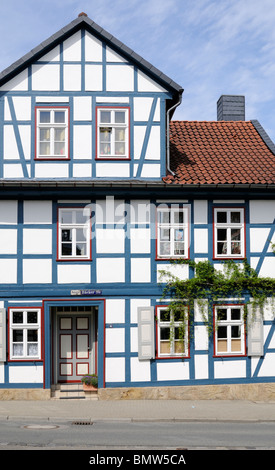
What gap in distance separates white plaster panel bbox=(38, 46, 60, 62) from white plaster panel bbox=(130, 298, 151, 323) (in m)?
7.40

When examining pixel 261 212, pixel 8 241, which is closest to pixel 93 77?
pixel 8 241

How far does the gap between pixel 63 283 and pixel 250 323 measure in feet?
18.3

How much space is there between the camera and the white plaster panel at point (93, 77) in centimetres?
1673

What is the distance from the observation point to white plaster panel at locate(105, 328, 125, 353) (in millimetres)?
16484

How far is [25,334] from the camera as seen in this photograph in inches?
645

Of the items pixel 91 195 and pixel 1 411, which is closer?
pixel 1 411

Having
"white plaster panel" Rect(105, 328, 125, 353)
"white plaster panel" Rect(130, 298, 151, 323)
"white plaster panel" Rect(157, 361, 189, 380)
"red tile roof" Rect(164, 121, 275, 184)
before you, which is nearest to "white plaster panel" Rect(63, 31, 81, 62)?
"red tile roof" Rect(164, 121, 275, 184)

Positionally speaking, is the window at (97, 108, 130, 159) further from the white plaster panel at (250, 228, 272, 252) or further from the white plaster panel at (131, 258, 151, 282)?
the white plaster panel at (250, 228, 272, 252)

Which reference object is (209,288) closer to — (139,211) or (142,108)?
(139,211)

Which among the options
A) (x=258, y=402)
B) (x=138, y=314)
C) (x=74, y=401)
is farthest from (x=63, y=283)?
(x=258, y=402)

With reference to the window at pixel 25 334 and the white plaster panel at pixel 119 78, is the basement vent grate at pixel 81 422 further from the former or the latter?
the white plaster panel at pixel 119 78

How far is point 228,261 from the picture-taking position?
16.8 metres
